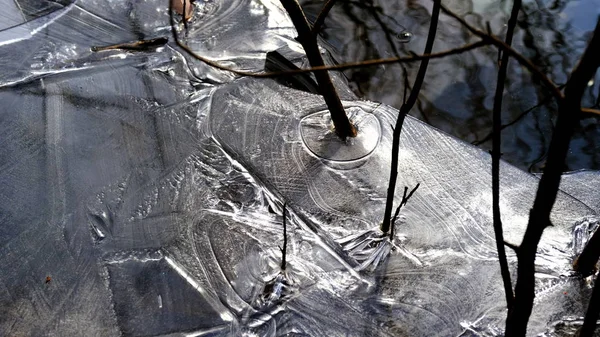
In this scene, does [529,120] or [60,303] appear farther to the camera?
[529,120]

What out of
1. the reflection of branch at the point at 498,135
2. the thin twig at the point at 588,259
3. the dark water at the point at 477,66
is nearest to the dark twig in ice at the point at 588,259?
the thin twig at the point at 588,259

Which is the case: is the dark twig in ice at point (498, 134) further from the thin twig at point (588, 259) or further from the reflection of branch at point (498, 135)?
Result: the thin twig at point (588, 259)

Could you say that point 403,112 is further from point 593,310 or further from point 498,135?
point 593,310

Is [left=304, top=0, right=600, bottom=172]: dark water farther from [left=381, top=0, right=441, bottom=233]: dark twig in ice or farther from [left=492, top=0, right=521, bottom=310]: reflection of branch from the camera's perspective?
[left=492, top=0, right=521, bottom=310]: reflection of branch

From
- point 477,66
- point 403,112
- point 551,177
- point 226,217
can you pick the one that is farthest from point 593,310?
point 477,66

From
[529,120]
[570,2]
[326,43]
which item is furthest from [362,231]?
[570,2]

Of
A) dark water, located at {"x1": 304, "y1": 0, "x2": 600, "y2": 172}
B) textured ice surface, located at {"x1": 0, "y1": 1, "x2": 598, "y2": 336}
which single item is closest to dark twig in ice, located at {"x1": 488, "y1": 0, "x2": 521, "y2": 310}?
textured ice surface, located at {"x1": 0, "y1": 1, "x2": 598, "y2": 336}

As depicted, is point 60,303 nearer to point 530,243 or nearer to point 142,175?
point 142,175
